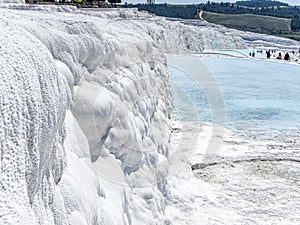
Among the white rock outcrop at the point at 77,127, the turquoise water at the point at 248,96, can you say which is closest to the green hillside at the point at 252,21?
the turquoise water at the point at 248,96

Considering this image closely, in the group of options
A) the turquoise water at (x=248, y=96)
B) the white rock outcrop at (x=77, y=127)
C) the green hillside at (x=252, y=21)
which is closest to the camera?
the white rock outcrop at (x=77, y=127)

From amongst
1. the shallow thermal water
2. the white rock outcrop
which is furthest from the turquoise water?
the white rock outcrop

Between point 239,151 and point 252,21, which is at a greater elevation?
point 252,21

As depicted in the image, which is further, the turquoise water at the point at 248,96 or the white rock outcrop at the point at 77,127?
the turquoise water at the point at 248,96

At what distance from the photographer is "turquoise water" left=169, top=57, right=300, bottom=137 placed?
11941 millimetres

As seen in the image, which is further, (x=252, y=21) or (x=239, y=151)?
(x=252, y=21)

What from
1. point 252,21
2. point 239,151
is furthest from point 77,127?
point 252,21

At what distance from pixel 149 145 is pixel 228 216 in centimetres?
156

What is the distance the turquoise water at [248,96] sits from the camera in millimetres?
11941

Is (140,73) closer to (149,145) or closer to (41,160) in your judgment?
(149,145)

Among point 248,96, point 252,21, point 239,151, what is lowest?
point 248,96

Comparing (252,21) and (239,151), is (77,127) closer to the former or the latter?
(239,151)

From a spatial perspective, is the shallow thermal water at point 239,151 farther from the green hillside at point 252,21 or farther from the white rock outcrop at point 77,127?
the green hillside at point 252,21

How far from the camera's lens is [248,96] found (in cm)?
1594
